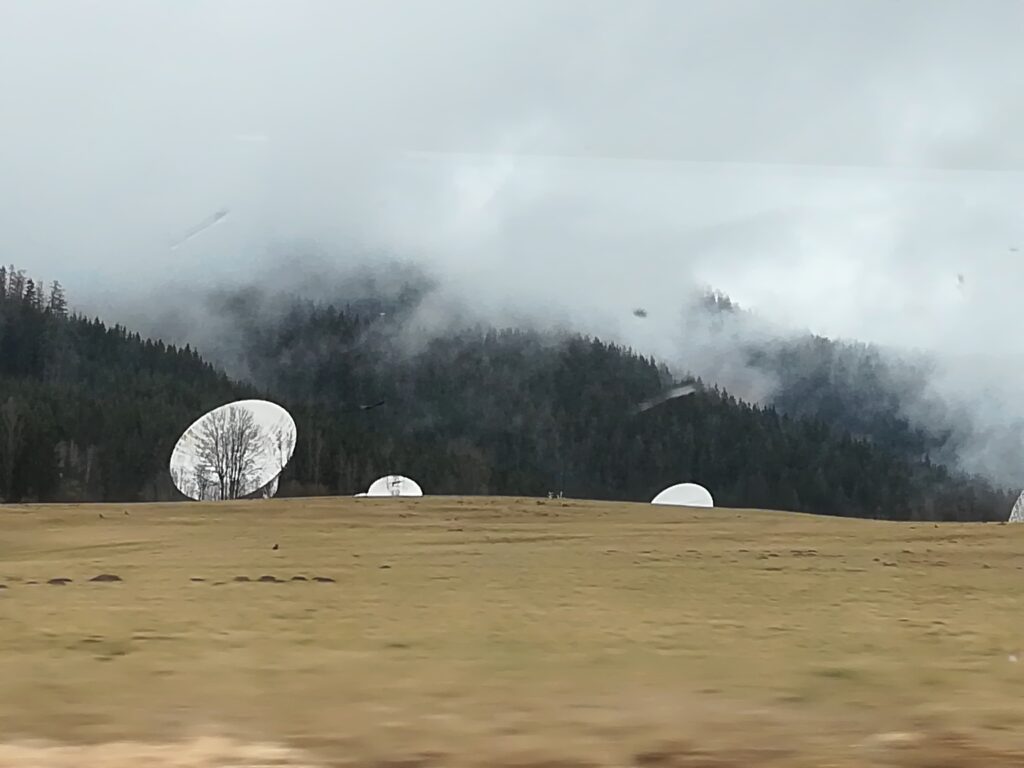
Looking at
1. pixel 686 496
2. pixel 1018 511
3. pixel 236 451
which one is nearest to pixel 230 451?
pixel 236 451

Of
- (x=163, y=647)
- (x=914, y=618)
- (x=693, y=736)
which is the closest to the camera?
(x=693, y=736)

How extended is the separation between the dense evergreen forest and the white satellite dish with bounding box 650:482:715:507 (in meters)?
0.22

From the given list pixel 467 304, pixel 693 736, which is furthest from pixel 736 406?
pixel 693 736

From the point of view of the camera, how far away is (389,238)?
49.6ft

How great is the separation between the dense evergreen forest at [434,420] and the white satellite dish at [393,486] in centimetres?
16

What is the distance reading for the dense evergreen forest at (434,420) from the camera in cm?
1557

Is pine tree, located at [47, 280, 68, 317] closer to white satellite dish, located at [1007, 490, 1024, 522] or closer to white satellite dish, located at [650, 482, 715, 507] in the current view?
white satellite dish, located at [650, 482, 715, 507]

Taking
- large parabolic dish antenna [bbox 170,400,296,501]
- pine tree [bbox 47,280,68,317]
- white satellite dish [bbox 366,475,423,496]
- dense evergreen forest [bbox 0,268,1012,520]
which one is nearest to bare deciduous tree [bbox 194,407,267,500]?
large parabolic dish antenna [bbox 170,400,296,501]

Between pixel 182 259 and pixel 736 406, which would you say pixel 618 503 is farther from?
pixel 182 259

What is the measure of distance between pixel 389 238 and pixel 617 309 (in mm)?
3614

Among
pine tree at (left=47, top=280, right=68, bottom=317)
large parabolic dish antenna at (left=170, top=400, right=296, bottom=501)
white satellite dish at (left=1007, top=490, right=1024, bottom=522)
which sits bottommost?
white satellite dish at (left=1007, top=490, right=1024, bottom=522)

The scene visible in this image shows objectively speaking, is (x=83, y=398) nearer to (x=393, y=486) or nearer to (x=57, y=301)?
(x=57, y=301)

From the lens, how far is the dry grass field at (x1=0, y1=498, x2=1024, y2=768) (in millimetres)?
3129

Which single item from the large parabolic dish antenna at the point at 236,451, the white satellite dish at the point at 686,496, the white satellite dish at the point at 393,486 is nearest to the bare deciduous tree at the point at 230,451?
the large parabolic dish antenna at the point at 236,451
